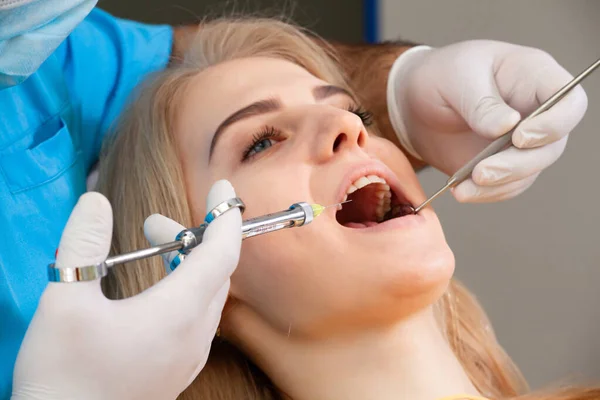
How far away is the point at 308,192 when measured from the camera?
1.13 m

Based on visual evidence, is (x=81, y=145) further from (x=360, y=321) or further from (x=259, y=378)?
(x=360, y=321)

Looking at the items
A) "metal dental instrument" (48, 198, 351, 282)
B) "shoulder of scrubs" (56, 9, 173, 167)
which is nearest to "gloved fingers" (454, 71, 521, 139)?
"metal dental instrument" (48, 198, 351, 282)

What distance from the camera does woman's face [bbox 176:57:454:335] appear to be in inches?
42.5

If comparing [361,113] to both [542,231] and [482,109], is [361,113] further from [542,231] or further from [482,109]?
[542,231]

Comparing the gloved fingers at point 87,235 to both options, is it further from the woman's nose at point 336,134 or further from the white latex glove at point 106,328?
the woman's nose at point 336,134

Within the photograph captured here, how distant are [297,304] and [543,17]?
1433 millimetres

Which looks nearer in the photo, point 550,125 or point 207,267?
point 207,267

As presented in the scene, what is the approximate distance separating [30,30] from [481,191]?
Answer: 75 cm

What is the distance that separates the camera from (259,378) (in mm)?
1330

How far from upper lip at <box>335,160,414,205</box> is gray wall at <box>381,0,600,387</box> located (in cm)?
111

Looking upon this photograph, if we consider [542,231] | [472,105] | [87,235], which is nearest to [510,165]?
[472,105]

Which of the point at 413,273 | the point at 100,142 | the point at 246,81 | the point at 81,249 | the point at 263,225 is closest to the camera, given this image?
the point at 81,249

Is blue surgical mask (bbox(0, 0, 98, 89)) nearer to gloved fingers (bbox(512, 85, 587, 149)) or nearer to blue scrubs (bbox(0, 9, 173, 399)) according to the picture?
blue scrubs (bbox(0, 9, 173, 399))

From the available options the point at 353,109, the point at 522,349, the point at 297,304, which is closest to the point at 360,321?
the point at 297,304
